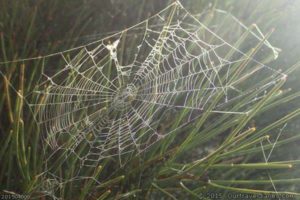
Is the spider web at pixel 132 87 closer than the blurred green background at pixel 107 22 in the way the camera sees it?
Yes

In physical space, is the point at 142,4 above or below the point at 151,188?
above

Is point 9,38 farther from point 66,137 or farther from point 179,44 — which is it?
point 179,44

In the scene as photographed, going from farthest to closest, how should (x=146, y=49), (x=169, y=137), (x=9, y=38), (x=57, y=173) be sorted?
1. (x=146, y=49)
2. (x=9, y=38)
3. (x=57, y=173)
4. (x=169, y=137)

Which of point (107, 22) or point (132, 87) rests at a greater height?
point (107, 22)

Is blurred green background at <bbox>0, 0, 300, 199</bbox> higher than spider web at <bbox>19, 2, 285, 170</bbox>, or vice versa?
blurred green background at <bbox>0, 0, 300, 199</bbox>

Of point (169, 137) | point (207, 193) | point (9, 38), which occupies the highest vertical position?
point (9, 38)

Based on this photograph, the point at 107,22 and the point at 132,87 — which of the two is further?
the point at 107,22

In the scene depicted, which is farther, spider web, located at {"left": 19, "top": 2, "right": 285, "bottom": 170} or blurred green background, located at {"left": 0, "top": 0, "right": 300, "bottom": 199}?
blurred green background, located at {"left": 0, "top": 0, "right": 300, "bottom": 199}

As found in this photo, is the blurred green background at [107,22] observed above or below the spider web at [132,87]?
above

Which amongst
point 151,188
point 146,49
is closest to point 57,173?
point 151,188

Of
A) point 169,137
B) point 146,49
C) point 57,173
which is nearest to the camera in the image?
point 169,137

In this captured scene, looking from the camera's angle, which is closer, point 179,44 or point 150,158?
point 150,158
